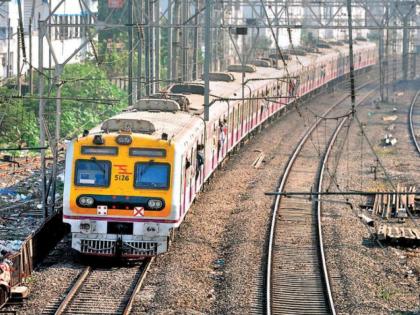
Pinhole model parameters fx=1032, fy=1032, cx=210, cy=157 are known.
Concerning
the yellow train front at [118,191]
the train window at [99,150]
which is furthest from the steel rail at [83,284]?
the train window at [99,150]

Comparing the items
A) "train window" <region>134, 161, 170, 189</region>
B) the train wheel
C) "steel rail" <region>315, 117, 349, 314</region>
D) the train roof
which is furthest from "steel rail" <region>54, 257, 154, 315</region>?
"steel rail" <region>315, 117, 349, 314</region>

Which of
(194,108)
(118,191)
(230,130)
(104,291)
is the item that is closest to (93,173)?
(118,191)

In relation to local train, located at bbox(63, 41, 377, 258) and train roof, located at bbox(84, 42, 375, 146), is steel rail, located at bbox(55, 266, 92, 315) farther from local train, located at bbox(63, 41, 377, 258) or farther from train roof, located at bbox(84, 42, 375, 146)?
train roof, located at bbox(84, 42, 375, 146)

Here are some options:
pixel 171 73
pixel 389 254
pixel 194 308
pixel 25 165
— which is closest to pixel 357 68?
pixel 171 73

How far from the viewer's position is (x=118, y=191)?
639 inches

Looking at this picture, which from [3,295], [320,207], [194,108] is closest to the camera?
[3,295]

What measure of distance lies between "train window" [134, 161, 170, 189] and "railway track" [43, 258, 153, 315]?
1325mm

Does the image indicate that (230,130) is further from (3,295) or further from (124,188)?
(3,295)

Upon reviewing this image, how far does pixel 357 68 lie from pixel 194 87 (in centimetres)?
3605

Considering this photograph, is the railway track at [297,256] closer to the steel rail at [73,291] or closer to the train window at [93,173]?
the steel rail at [73,291]

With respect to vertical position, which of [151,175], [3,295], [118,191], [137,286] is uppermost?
[151,175]

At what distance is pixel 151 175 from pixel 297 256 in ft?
10.3

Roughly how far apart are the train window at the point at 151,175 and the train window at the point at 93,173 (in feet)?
1.54

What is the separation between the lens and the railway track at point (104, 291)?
14.1 metres
